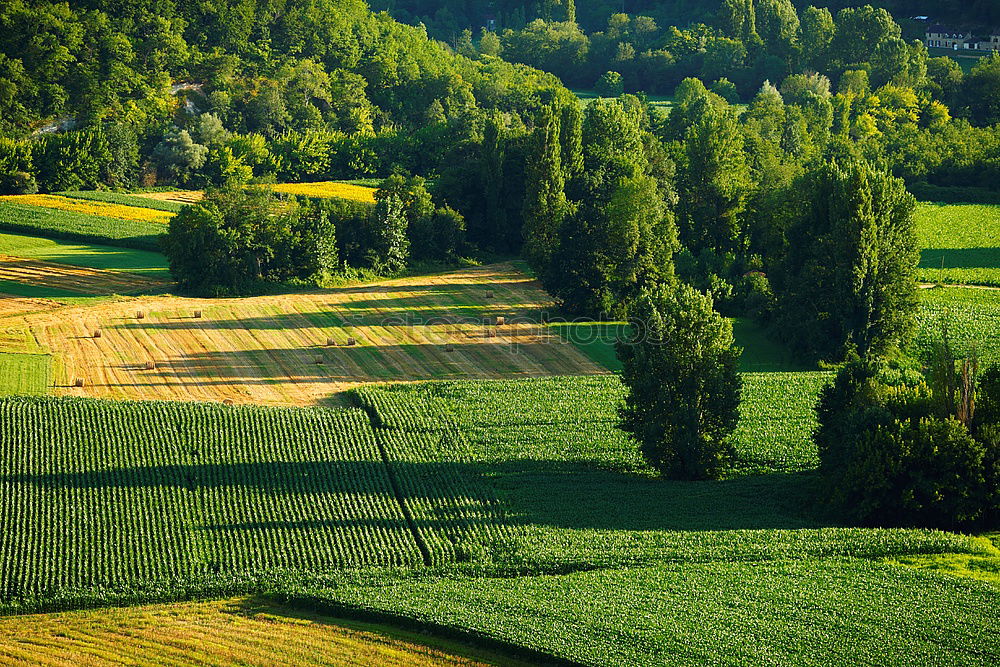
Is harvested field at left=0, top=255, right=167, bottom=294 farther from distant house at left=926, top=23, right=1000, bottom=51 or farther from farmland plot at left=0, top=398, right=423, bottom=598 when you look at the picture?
distant house at left=926, top=23, right=1000, bottom=51

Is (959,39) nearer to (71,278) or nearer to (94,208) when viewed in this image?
(94,208)

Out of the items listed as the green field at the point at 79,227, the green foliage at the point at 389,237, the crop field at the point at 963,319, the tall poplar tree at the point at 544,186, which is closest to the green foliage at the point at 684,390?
the crop field at the point at 963,319

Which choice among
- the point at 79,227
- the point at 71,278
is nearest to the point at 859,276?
the point at 71,278

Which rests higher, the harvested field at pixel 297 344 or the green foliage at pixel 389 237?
the green foliage at pixel 389 237

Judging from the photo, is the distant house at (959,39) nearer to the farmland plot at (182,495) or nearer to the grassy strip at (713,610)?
the farmland plot at (182,495)

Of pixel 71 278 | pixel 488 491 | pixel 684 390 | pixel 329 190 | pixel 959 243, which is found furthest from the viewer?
pixel 329 190

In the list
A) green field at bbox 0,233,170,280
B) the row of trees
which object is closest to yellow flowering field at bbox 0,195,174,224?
green field at bbox 0,233,170,280
